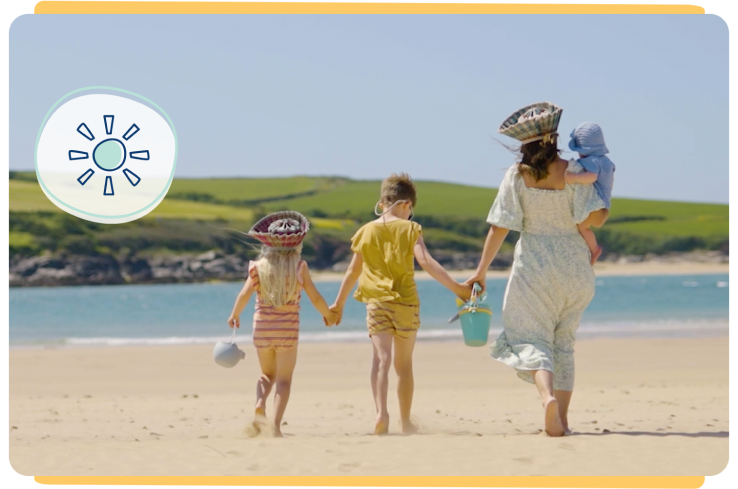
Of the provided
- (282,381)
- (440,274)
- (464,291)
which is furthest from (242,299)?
(464,291)

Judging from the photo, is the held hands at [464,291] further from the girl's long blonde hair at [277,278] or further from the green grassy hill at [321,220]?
the green grassy hill at [321,220]

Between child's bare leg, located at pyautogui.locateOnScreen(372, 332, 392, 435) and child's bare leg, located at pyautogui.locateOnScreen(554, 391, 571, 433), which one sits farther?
child's bare leg, located at pyautogui.locateOnScreen(372, 332, 392, 435)

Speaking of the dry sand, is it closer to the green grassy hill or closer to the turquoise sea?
the turquoise sea

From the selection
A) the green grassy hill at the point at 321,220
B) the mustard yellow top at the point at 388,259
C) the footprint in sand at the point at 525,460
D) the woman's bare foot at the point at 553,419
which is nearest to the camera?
the footprint in sand at the point at 525,460

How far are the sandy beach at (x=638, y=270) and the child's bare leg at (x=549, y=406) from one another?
127 ft

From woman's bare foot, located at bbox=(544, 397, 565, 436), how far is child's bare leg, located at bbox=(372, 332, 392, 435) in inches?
36.9

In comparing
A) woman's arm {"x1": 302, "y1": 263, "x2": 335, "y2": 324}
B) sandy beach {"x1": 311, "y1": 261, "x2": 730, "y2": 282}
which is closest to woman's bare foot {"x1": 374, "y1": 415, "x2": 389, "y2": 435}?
woman's arm {"x1": 302, "y1": 263, "x2": 335, "y2": 324}

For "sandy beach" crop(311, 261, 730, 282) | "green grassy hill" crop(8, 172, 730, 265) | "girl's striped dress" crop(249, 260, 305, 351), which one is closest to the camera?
"girl's striped dress" crop(249, 260, 305, 351)

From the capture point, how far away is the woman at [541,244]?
4.41 meters

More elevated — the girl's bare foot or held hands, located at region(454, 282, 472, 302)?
held hands, located at region(454, 282, 472, 302)

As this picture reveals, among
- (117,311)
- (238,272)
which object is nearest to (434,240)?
(238,272)

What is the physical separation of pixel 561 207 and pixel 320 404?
3.20 m

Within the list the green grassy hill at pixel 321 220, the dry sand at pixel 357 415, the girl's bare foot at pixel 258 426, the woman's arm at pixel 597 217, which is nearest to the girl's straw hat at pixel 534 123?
the woman's arm at pixel 597 217

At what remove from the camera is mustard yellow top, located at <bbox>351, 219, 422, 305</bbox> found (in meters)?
4.71
